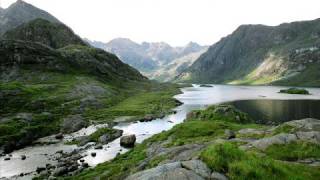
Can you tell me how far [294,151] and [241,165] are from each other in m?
11.4

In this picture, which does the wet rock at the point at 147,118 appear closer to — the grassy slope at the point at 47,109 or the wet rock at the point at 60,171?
the grassy slope at the point at 47,109

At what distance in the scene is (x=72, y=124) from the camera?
410 ft

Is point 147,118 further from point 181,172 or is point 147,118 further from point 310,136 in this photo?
point 181,172

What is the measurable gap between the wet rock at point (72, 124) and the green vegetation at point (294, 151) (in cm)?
9724

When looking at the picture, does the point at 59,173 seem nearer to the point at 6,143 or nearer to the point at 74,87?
the point at 6,143

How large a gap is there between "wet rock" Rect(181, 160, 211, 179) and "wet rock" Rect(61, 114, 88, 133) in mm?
102491

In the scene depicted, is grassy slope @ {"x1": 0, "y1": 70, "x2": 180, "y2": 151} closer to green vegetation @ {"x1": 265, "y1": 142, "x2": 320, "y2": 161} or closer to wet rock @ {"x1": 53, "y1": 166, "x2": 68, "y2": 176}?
wet rock @ {"x1": 53, "y1": 166, "x2": 68, "y2": 176}

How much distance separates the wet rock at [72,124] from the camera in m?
120

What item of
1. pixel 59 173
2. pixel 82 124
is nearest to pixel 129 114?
pixel 82 124

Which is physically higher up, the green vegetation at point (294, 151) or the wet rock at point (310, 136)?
the wet rock at point (310, 136)

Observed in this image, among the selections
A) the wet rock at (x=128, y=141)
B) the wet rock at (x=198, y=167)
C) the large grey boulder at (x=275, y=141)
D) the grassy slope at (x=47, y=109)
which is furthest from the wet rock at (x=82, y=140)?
the wet rock at (x=198, y=167)

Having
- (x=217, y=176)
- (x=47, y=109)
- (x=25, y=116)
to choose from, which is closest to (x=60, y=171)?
(x=217, y=176)

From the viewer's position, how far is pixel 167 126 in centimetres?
12162

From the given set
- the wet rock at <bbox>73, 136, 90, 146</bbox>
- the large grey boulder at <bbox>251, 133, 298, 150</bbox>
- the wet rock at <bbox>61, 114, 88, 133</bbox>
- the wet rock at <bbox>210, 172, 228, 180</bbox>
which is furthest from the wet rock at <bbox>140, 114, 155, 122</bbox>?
the wet rock at <bbox>210, 172, 228, 180</bbox>
